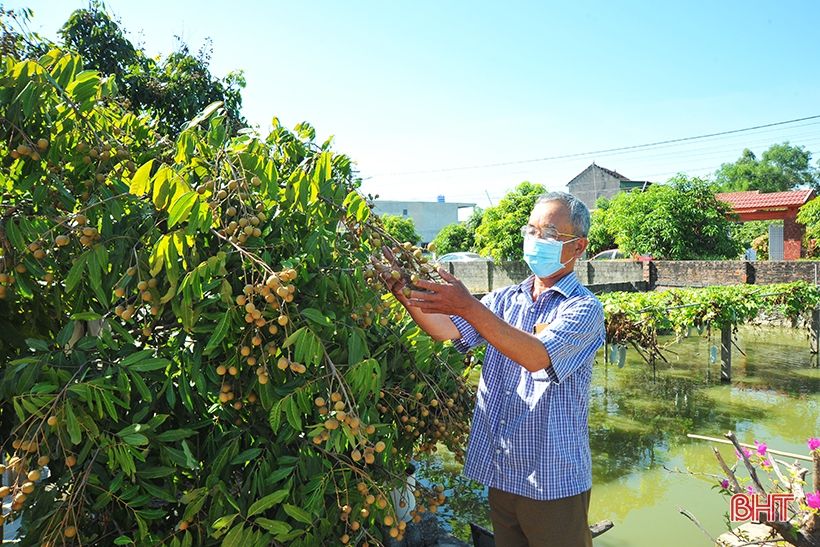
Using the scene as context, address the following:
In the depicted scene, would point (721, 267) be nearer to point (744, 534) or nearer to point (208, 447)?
point (744, 534)

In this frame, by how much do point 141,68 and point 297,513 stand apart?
6424 millimetres

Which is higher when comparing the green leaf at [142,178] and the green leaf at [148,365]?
the green leaf at [142,178]

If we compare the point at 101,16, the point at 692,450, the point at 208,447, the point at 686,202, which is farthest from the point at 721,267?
the point at 208,447

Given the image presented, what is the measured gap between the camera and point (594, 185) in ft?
117

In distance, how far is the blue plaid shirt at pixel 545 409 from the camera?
185 centimetres

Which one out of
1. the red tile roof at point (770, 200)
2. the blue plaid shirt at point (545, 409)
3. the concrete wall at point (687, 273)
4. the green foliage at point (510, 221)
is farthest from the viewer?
the red tile roof at point (770, 200)

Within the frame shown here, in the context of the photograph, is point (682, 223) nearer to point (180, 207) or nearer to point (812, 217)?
point (812, 217)

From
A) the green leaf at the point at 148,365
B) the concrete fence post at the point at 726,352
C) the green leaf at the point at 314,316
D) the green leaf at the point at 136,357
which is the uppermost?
the green leaf at the point at 314,316

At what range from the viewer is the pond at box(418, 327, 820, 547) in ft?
14.8

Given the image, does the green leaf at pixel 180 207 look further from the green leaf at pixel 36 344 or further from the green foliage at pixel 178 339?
the green leaf at pixel 36 344

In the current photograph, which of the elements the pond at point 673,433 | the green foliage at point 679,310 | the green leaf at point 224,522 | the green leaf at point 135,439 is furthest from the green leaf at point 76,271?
the green foliage at point 679,310

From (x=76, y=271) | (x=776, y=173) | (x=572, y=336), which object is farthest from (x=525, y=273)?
(x=776, y=173)

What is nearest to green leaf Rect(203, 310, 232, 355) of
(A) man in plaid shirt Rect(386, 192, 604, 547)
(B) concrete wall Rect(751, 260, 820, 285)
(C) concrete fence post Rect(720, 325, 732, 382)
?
(A) man in plaid shirt Rect(386, 192, 604, 547)

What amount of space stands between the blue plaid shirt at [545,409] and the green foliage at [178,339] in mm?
403
